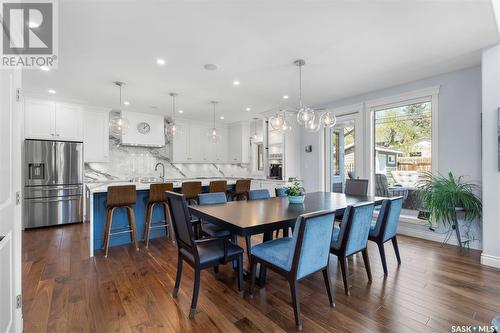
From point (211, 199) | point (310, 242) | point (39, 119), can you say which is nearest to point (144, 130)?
point (39, 119)

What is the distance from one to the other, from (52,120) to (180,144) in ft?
9.20

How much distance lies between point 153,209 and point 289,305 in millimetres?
2766

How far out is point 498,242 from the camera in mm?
2803

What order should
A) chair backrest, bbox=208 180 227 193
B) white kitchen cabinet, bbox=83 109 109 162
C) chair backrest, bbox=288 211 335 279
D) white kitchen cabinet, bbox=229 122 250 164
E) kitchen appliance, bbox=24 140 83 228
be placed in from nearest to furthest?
chair backrest, bbox=288 211 335 279, chair backrest, bbox=208 180 227 193, kitchen appliance, bbox=24 140 83 228, white kitchen cabinet, bbox=83 109 109 162, white kitchen cabinet, bbox=229 122 250 164

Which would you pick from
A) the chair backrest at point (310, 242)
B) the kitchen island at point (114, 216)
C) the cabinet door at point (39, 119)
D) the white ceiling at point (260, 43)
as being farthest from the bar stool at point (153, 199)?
the cabinet door at point (39, 119)

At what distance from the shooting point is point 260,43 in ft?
8.77

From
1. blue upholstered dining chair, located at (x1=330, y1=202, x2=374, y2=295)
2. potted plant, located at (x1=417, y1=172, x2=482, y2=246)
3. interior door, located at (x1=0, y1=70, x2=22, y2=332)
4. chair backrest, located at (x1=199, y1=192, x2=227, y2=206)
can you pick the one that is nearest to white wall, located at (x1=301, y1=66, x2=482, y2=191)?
potted plant, located at (x1=417, y1=172, x2=482, y2=246)

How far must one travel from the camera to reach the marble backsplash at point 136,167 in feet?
18.7

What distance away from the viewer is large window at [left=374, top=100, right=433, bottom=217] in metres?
4.03

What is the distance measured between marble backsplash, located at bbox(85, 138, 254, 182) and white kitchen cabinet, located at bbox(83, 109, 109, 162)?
33 cm

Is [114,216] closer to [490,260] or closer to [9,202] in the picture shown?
[9,202]

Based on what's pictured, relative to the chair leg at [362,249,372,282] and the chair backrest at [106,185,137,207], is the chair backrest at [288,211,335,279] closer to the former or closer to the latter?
the chair leg at [362,249,372,282]

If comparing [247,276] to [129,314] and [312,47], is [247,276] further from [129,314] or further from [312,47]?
[312,47]

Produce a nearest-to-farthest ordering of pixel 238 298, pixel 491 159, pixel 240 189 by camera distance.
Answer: pixel 238 298
pixel 491 159
pixel 240 189
